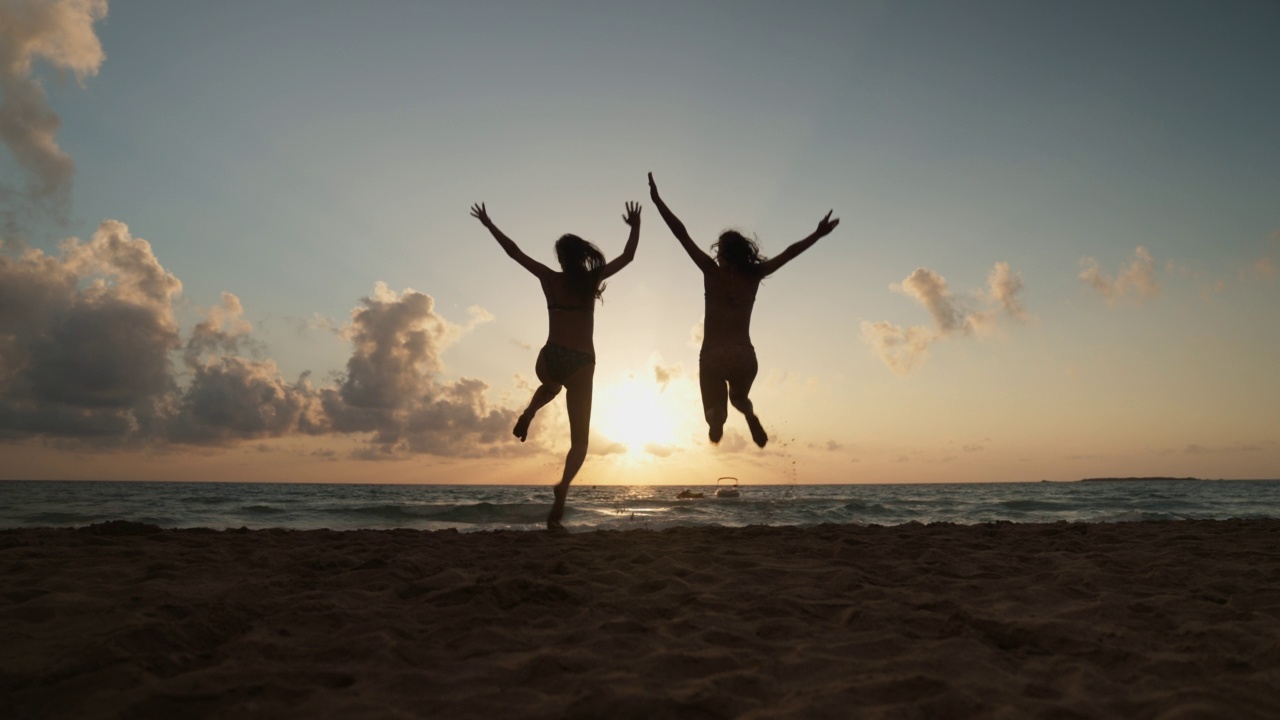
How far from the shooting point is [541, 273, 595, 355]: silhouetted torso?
6.42 metres

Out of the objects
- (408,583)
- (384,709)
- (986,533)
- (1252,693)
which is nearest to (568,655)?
(384,709)

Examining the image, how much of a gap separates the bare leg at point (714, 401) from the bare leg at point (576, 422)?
1205mm

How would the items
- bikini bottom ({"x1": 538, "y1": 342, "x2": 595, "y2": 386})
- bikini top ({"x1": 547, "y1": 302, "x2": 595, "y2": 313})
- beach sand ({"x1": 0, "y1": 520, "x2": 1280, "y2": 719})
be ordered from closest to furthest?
1. beach sand ({"x1": 0, "y1": 520, "x2": 1280, "y2": 719})
2. bikini bottom ({"x1": 538, "y1": 342, "x2": 595, "y2": 386})
3. bikini top ({"x1": 547, "y1": 302, "x2": 595, "y2": 313})

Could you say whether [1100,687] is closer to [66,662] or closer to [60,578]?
[66,662]

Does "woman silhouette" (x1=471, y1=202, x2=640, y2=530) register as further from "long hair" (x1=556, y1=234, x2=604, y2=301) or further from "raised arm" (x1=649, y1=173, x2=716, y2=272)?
"raised arm" (x1=649, y1=173, x2=716, y2=272)

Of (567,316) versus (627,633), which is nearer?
(627,633)

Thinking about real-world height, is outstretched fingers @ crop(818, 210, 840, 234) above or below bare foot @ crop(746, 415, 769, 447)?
above

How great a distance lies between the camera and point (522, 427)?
249 inches

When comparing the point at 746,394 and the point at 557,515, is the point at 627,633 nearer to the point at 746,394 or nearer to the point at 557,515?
the point at 746,394

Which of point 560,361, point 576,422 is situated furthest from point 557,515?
point 560,361

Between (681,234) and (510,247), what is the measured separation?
5.62ft

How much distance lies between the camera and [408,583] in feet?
12.6

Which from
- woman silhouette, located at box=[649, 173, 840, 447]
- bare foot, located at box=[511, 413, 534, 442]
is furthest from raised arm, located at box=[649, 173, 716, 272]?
bare foot, located at box=[511, 413, 534, 442]

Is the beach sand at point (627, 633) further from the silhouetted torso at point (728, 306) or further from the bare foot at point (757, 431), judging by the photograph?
the silhouetted torso at point (728, 306)
